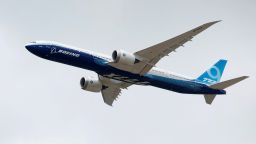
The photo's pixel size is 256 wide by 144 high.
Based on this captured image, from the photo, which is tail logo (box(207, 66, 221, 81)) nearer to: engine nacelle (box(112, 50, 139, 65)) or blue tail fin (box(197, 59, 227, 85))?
blue tail fin (box(197, 59, 227, 85))

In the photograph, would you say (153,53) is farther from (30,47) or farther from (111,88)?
(30,47)

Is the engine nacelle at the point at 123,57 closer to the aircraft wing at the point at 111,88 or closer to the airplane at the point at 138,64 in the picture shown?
the airplane at the point at 138,64

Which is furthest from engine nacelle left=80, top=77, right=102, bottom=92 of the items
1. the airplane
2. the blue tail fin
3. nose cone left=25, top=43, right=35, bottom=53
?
the blue tail fin

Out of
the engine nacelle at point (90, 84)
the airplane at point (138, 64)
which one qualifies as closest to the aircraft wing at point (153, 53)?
the airplane at point (138, 64)

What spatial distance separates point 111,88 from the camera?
84250 millimetres

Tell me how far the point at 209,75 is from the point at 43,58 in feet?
72.1

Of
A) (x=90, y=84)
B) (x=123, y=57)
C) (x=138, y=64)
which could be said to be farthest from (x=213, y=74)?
(x=123, y=57)

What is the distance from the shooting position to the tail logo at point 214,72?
278ft

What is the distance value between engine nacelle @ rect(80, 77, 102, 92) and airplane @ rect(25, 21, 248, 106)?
2.82 metres

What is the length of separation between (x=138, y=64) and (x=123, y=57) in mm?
2066

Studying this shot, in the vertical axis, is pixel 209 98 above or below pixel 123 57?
below

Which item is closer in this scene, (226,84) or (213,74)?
(226,84)

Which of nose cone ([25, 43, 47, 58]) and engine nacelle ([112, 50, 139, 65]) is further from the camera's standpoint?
engine nacelle ([112, 50, 139, 65])

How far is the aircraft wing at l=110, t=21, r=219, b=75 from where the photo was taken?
71.6 meters
